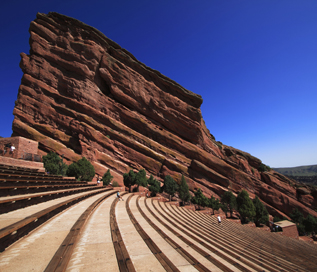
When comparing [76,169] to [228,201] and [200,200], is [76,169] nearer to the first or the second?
[200,200]

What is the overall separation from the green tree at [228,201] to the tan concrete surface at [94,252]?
107ft

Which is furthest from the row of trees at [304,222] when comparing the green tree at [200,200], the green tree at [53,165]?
the green tree at [53,165]

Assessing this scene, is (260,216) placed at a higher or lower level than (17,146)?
lower

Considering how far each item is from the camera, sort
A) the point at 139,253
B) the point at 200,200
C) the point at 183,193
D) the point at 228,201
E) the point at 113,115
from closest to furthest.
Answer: the point at 139,253 → the point at 183,193 → the point at 200,200 → the point at 228,201 → the point at 113,115

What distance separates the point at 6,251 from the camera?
321 centimetres

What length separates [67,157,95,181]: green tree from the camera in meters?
22.9

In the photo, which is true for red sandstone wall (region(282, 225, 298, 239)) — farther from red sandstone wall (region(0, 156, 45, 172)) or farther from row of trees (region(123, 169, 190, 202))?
red sandstone wall (region(0, 156, 45, 172))

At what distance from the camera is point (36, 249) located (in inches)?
134

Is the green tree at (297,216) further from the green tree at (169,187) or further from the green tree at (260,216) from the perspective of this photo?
the green tree at (169,187)

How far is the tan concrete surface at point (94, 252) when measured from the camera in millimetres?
3042

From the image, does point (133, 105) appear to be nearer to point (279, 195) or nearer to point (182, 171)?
point (182, 171)

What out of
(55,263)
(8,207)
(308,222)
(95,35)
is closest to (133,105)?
(95,35)

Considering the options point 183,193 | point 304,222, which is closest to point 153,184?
point 183,193

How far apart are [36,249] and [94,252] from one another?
1.23m
